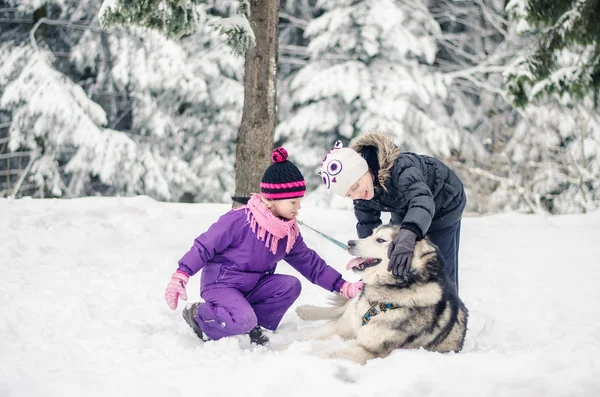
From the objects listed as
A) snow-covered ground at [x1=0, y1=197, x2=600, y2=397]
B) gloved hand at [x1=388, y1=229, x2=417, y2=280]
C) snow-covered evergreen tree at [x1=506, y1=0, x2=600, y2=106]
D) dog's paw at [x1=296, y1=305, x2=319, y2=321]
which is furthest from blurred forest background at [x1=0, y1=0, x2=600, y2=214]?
gloved hand at [x1=388, y1=229, x2=417, y2=280]

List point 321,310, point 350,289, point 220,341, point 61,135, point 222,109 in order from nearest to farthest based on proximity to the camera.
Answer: point 220,341, point 350,289, point 321,310, point 61,135, point 222,109

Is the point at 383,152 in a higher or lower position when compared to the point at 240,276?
higher

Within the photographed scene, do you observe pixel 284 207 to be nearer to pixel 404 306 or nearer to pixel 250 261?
pixel 250 261

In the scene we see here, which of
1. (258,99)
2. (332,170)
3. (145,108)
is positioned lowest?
(145,108)

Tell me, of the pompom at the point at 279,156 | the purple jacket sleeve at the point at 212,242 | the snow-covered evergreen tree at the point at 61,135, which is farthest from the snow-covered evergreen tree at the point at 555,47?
the snow-covered evergreen tree at the point at 61,135

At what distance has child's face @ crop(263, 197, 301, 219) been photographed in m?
3.49

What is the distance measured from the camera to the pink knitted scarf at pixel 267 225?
3.45 metres

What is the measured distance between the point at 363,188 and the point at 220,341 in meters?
1.33

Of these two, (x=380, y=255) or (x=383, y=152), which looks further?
(x=383, y=152)

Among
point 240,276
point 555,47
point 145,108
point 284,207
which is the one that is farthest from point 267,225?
point 145,108

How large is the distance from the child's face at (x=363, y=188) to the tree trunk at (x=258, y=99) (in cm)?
229

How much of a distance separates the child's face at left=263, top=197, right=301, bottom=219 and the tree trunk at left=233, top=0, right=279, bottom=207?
79.2 inches

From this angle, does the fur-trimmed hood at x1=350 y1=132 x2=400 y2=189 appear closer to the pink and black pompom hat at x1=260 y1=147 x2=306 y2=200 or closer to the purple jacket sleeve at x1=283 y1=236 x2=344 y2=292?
the pink and black pompom hat at x1=260 y1=147 x2=306 y2=200

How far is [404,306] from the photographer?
306cm
